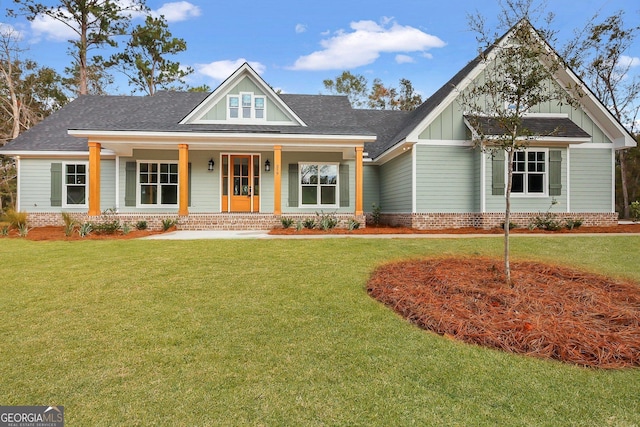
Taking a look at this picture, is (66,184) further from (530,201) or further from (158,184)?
(530,201)

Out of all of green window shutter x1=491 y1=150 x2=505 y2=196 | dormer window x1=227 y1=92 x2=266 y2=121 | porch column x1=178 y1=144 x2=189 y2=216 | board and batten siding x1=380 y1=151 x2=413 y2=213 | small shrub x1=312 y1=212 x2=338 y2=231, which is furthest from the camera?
dormer window x1=227 y1=92 x2=266 y2=121

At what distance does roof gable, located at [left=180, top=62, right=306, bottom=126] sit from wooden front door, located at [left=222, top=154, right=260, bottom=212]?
1473 millimetres

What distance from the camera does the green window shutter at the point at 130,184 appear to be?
1346cm

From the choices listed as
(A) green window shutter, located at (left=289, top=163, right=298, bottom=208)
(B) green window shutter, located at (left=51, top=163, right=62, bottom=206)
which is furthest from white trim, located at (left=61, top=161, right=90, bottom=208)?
(A) green window shutter, located at (left=289, top=163, right=298, bottom=208)

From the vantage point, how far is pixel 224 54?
23641mm

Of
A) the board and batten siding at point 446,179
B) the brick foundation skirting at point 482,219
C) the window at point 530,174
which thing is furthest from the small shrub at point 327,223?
the window at point 530,174

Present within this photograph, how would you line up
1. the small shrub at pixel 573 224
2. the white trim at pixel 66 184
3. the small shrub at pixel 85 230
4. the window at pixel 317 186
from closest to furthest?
1. the small shrub at pixel 85 230
2. the small shrub at pixel 573 224
3. the white trim at pixel 66 184
4. the window at pixel 317 186

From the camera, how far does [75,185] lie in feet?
44.6

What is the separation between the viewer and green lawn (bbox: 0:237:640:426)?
7.00 ft

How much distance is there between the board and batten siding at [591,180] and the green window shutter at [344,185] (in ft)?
25.4

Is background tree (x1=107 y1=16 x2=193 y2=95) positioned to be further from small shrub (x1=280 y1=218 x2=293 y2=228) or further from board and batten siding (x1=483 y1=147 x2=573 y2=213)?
board and batten siding (x1=483 y1=147 x2=573 y2=213)

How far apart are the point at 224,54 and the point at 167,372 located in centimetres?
2469

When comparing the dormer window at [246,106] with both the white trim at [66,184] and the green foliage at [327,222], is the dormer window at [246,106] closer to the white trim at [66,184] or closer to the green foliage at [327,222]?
the green foliage at [327,222]

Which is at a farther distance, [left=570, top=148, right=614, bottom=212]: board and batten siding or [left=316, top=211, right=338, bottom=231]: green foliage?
[left=570, top=148, right=614, bottom=212]: board and batten siding
